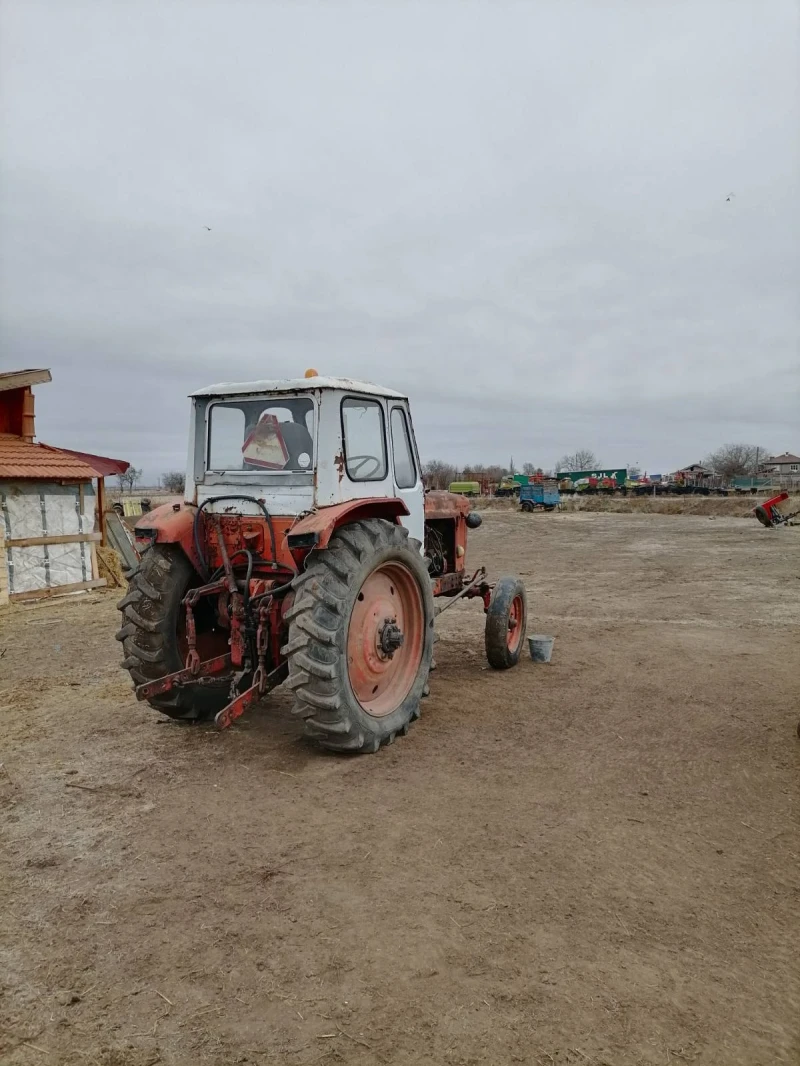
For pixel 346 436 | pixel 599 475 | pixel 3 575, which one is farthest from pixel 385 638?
pixel 599 475

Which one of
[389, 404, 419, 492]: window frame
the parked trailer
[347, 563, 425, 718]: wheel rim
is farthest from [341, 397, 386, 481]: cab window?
the parked trailer

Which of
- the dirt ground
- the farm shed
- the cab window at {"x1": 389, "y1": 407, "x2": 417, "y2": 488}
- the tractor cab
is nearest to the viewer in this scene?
→ the dirt ground

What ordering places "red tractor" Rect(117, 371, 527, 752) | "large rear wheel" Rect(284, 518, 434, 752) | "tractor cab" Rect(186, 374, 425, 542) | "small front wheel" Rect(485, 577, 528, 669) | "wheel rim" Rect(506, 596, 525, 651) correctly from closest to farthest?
"large rear wheel" Rect(284, 518, 434, 752) → "red tractor" Rect(117, 371, 527, 752) → "tractor cab" Rect(186, 374, 425, 542) → "small front wheel" Rect(485, 577, 528, 669) → "wheel rim" Rect(506, 596, 525, 651)

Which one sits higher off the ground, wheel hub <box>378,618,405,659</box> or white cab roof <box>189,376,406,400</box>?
white cab roof <box>189,376,406,400</box>

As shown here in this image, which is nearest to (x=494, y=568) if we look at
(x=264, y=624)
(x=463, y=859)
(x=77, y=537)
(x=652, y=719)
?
(x=77, y=537)

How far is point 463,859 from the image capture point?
11.4ft

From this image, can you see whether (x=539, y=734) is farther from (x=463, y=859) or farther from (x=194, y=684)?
(x=194, y=684)

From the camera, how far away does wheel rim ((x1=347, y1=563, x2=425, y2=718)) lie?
4992 mm

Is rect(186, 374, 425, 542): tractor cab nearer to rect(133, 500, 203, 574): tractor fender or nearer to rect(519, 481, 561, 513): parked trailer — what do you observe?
rect(133, 500, 203, 574): tractor fender

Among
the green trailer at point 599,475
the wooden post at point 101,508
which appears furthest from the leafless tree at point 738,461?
the wooden post at point 101,508

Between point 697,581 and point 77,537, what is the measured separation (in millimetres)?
11504

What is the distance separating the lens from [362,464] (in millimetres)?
5355

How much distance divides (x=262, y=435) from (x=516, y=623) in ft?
11.7

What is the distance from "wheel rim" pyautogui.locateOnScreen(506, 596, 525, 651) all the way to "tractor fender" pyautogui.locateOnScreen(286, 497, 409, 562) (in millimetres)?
2477
